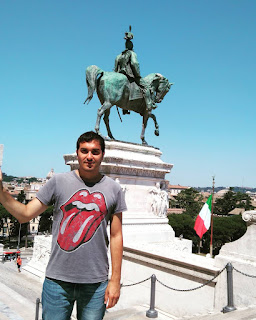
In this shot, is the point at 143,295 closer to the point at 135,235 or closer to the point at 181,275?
the point at 181,275

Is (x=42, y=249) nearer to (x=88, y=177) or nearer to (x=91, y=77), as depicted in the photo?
(x=91, y=77)

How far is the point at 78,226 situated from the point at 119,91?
10248 millimetres

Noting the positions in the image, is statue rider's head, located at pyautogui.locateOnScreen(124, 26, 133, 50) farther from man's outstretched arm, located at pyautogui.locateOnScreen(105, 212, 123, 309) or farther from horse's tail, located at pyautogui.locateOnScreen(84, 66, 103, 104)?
man's outstretched arm, located at pyautogui.locateOnScreen(105, 212, 123, 309)

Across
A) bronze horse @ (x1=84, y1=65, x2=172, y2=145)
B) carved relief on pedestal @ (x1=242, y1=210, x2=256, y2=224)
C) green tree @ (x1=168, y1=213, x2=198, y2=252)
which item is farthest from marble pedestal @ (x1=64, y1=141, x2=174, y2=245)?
green tree @ (x1=168, y1=213, x2=198, y2=252)

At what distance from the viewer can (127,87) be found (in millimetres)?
12828

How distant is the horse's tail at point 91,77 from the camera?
Answer: 39.8 feet

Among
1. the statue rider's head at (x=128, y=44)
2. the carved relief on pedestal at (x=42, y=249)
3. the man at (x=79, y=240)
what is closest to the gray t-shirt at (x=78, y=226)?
the man at (x=79, y=240)

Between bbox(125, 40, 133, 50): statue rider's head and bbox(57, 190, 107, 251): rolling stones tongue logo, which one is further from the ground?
bbox(125, 40, 133, 50): statue rider's head

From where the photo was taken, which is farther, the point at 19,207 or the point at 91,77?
the point at 91,77

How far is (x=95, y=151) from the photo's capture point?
9.50 feet

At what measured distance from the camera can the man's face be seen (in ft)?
9.25

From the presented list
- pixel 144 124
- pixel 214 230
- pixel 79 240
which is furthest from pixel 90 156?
pixel 214 230

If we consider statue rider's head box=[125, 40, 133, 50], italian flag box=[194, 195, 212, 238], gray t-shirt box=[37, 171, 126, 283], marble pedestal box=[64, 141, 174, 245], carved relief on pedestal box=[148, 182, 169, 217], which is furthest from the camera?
statue rider's head box=[125, 40, 133, 50]

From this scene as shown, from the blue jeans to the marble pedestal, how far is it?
28.5ft
